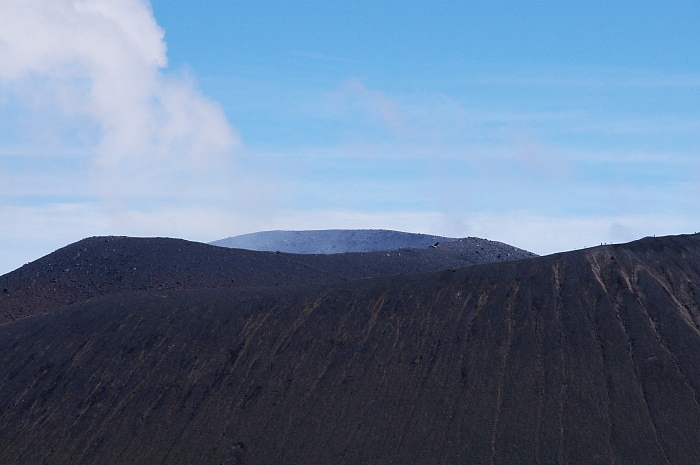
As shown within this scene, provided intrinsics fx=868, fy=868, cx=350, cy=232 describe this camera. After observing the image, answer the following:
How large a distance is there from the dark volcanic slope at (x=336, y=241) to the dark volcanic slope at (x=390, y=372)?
82.2 metres

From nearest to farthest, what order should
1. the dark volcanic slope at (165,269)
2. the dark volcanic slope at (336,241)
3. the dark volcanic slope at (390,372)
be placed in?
1. the dark volcanic slope at (390,372)
2. the dark volcanic slope at (165,269)
3. the dark volcanic slope at (336,241)

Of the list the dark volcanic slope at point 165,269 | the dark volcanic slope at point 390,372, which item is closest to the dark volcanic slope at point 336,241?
the dark volcanic slope at point 165,269

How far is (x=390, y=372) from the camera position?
50531 mm

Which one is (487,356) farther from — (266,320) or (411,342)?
(266,320)

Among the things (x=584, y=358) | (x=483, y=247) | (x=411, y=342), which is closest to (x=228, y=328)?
(x=411, y=342)

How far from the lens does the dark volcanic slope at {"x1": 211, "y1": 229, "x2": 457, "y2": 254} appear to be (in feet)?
479

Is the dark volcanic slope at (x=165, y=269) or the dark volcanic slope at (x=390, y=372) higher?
the dark volcanic slope at (x=165, y=269)

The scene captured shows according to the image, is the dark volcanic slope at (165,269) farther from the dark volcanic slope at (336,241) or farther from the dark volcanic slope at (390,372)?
the dark volcanic slope at (336,241)

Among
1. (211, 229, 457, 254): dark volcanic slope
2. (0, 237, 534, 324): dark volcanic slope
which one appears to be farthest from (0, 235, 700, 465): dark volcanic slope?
(211, 229, 457, 254): dark volcanic slope

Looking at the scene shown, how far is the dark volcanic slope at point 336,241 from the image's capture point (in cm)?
14588

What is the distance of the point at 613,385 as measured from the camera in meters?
45.3

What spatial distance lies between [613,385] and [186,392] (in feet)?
81.8

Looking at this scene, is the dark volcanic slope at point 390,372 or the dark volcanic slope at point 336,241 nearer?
the dark volcanic slope at point 390,372

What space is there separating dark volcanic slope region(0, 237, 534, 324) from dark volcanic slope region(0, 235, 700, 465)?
1423cm
